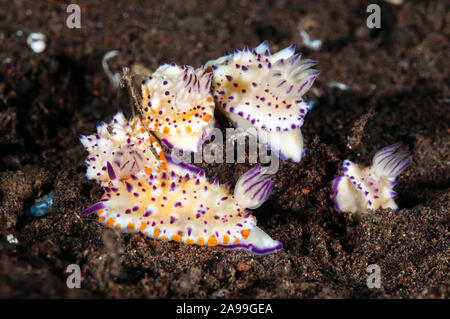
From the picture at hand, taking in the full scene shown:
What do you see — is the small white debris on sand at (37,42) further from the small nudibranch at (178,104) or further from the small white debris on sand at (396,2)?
the small white debris on sand at (396,2)

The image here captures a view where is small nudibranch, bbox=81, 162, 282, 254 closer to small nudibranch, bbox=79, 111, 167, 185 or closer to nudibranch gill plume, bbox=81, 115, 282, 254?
nudibranch gill plume, bbox=81, 115, 282, 254

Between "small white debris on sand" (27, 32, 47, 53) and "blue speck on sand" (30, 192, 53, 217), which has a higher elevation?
"small white debris on sand" (27, 32, 47, 53)

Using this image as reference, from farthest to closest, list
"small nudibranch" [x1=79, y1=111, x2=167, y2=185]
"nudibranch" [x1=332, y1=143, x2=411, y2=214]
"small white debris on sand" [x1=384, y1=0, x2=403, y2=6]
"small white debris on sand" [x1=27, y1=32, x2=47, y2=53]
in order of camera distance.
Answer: "small white debris on sand" [x1=384, y1=0, x2=403, y2=6] → "small white debris on sand" [x1=27, y1=32, x2=47, y2=53] → "nudibranch" [x1=332, y1=143, x2=411, y2=214] → "small nudibranch" [x1=79, y1=111, x2=167, y2=185]

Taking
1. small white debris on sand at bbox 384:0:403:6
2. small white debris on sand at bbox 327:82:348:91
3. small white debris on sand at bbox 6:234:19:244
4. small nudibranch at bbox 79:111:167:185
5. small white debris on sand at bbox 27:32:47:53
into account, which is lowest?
small white debris on sand at bbox 6:234:19:244

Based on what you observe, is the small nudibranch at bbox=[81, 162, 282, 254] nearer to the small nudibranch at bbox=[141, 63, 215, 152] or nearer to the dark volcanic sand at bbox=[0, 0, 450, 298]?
the dark volcanic sand at bbox=[0, 0, 450, 298]

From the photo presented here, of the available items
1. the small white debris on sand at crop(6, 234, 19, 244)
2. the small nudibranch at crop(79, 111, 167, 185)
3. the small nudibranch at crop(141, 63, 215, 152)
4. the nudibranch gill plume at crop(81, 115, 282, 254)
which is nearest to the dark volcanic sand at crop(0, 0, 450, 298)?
the small white debris on sand at crop(6, 234, 19, 244)

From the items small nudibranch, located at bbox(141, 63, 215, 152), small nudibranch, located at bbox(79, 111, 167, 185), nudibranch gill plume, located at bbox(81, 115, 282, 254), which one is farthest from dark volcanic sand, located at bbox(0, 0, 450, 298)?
small nudibranch, located at bbox(141, 63, 215, 152)

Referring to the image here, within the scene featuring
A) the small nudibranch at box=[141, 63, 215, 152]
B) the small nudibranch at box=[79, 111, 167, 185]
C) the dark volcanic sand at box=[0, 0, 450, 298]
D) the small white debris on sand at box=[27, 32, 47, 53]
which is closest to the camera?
the dark volcanic sand at box=[0, 0, 450, 298]

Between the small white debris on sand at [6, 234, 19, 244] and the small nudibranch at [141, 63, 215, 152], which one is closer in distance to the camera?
the small white debris on sand at [6, 234, 19, 244]

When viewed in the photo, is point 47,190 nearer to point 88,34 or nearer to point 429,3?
point 88,34

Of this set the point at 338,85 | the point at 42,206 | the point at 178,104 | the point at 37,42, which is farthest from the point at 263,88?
the point at 37,42
